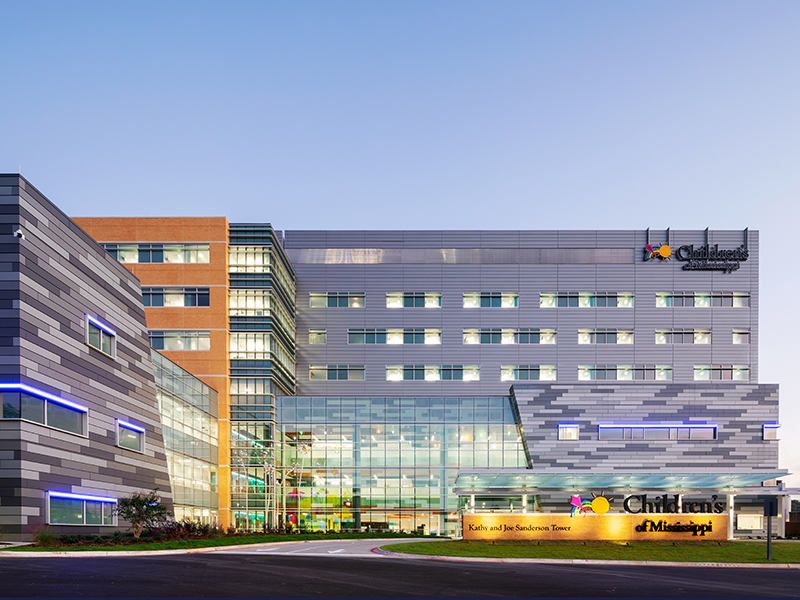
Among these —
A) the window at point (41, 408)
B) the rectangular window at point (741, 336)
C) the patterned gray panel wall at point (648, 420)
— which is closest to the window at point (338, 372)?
the patterned gray panel wall at point (648, 420)

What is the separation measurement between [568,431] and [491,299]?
16893mm

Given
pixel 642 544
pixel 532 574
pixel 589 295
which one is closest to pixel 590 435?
pixel 589 295

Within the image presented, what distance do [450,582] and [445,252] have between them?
64228 millimetres

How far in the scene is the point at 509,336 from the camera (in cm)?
8194

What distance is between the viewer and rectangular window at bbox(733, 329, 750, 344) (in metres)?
82.6

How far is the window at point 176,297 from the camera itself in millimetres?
69500

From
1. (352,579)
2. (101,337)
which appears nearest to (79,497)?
(101,337)

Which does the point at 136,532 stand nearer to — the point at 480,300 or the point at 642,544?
the point at 642,544

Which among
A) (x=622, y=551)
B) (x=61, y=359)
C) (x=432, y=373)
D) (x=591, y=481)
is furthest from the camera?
(x=432, y=373)

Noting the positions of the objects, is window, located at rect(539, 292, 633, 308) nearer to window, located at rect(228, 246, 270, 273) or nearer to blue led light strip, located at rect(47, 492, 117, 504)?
window, located at rect(228, 246, 270, 273)

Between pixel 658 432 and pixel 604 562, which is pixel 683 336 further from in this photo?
pixel 604 562

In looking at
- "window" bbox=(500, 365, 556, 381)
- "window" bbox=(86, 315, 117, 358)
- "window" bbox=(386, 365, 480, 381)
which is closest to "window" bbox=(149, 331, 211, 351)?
"window" bbox=(386, 365, 480, 381)

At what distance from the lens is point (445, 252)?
84.6 metres

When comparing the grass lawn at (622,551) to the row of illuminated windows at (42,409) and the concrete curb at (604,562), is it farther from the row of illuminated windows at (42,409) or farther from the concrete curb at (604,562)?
the row of illuminated windows at (42,409)
